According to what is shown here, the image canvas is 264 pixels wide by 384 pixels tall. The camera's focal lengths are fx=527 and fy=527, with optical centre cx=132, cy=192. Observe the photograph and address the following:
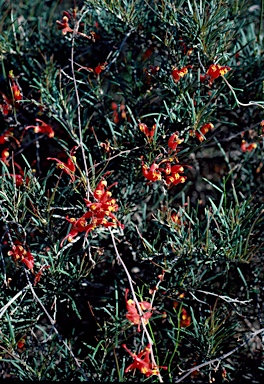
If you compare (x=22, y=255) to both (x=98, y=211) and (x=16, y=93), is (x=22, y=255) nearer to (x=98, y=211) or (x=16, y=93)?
(x=98, y=211)

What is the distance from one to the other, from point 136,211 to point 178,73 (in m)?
0.44

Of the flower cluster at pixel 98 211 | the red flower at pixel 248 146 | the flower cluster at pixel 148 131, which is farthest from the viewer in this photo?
the red flower at pixel 248 146

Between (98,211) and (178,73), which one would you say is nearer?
(98,211)

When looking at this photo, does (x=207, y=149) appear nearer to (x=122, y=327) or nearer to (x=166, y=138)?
(x=166, y=138)

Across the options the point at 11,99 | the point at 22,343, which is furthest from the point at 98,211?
the point at 11,99

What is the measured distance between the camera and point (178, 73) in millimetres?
1421

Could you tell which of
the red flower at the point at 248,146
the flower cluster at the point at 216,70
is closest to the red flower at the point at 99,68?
the flower cluster at the point at 216,70

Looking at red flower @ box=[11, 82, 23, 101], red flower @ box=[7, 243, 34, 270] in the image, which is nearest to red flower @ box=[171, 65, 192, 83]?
red flower @ box=[11, 82, 23, 101]

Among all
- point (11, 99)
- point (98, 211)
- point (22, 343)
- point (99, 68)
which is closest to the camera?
point (98, 211)

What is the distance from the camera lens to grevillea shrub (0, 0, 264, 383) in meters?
1.38

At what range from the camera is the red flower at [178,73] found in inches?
55.4

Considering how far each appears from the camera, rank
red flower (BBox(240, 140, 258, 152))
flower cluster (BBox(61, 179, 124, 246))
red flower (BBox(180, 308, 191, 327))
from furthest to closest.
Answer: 1. red flower (BBox(240, 140, 258, 152))
2. red flower (BBox(180, 308, 191, 327))
3. flower cluster (BBox(61, 179, 124, 246))

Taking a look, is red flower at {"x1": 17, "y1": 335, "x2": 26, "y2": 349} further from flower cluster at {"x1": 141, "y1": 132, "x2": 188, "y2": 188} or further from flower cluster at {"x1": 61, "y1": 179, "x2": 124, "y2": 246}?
flower cluster at {"x1": 141, "y1": 132, "x2": 188, "y2": 188}

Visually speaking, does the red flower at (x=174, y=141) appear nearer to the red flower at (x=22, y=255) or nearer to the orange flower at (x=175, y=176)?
the orange flower at (x=175, y=176)
